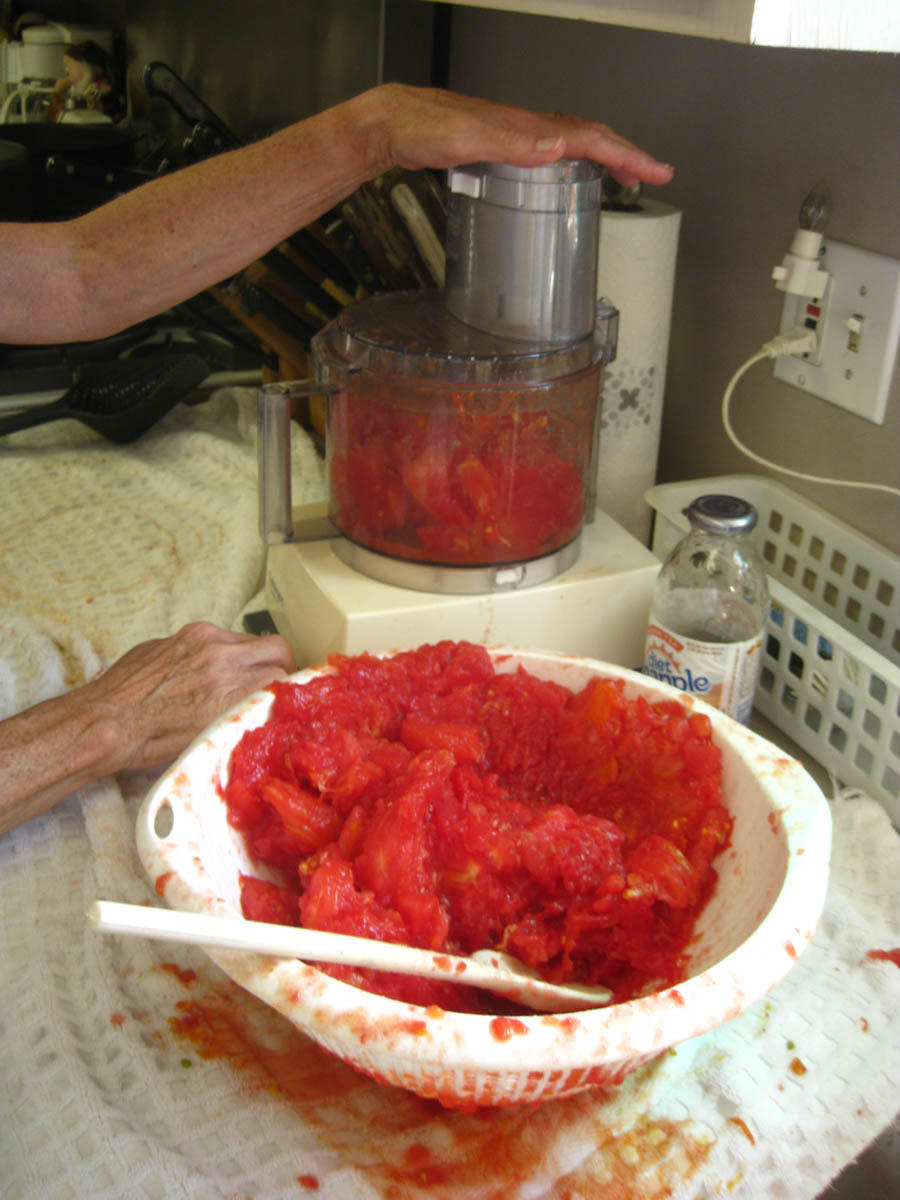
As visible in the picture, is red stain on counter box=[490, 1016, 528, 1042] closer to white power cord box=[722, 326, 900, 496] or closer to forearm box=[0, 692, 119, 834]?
forearm box=[0, 692, 119, 834]

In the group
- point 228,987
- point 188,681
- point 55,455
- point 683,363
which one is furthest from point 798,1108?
point 55,455

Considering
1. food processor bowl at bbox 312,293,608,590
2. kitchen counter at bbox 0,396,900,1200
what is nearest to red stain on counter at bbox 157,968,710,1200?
kitchen counter at bbox 0,396,900,1200

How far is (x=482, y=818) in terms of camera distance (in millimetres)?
569

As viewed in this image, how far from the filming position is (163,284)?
2.70ft

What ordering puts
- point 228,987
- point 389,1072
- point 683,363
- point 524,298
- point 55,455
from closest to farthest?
point 389,1072
point 228,987
point 524,298
point 683,363
point 55,455

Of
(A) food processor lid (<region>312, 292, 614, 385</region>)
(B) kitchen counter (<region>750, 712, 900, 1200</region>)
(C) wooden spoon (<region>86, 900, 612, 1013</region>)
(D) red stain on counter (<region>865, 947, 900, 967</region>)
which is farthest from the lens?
(A) food processor lid (<region>312, 292, 614, 385</region>)

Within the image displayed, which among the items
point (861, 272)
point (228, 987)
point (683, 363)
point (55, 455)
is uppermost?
point (861, 272)

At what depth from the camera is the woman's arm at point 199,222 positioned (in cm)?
78

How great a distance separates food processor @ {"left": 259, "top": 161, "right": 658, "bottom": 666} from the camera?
0.75m

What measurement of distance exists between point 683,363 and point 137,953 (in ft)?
2.33

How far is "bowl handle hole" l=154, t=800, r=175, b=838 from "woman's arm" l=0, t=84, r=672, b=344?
44cm

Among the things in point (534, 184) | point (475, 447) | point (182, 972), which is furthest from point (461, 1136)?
point (534, 184)

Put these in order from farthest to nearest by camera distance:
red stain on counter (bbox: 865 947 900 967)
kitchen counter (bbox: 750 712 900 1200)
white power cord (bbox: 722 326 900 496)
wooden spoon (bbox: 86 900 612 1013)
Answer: white power cord (bbox: 722 326 900 496) < red stain on counter (bbox: 865 947 900 967) < kitchen counter (bbox: 750 712 900 1200) < wooden spoon (bbox: 86 900 612 1013)

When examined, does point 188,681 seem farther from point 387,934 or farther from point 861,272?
point 861,272
